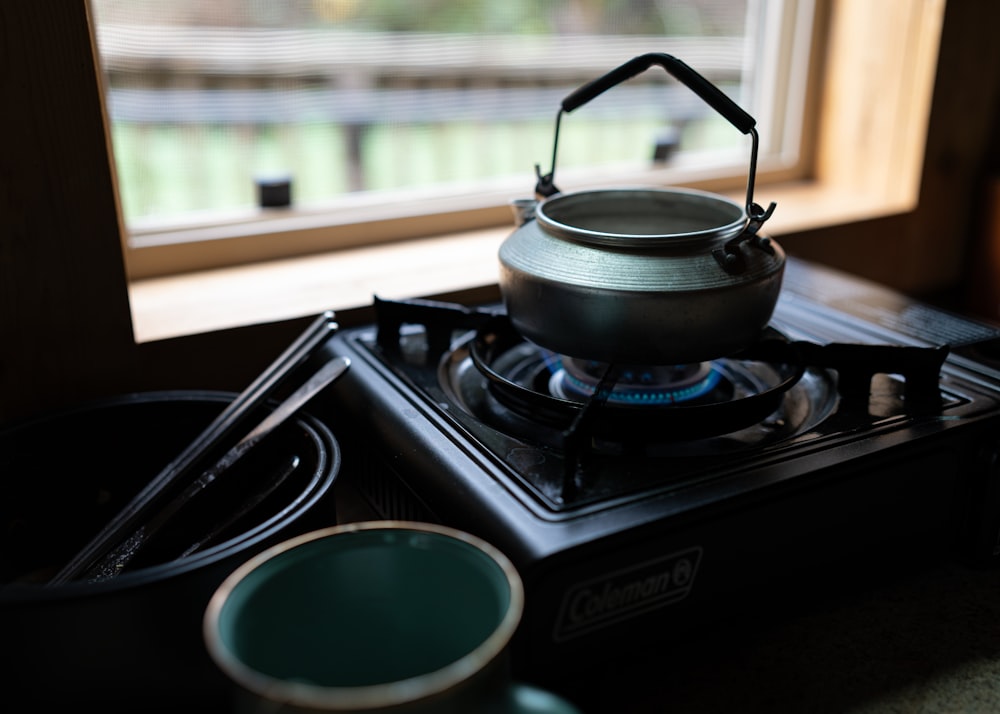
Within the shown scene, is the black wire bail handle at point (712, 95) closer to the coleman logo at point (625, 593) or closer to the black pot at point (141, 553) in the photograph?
the coleman logo at point (625, 593)

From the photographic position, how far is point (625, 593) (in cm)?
58

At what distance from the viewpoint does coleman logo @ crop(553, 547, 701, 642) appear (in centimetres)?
56

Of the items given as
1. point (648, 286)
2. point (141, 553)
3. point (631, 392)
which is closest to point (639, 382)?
point (631, 392)

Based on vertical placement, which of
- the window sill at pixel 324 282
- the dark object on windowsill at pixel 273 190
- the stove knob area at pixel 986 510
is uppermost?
the dark object on windowsill at pixel 273 190

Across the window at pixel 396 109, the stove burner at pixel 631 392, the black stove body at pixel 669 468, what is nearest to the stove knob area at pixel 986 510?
the black stove body at pixel 669 468

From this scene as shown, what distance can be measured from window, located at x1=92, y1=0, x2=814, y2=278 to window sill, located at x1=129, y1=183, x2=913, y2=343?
41 millimetres

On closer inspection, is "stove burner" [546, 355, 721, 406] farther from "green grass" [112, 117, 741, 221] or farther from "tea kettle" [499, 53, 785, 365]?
"green grass" [112, 117, 741, 221]

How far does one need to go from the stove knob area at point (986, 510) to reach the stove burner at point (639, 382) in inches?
8.9

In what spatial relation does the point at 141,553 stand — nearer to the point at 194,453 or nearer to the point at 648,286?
the point at 194,453

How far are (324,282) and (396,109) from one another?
324mm

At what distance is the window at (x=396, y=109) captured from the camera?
1099mm

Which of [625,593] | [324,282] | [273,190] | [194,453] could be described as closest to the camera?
[625,593]

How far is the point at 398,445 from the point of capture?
71cm

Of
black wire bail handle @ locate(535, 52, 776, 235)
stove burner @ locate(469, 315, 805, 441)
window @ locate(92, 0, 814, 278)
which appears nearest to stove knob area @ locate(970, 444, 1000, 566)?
stove burner @ locate(469, 315, 805, 441)
